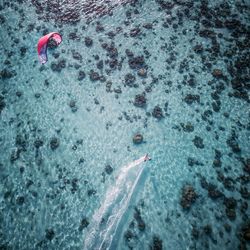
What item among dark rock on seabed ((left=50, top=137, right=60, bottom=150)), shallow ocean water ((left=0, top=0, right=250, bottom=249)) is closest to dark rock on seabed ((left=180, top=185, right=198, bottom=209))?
shallow ocean water ((left=0, top=0, right=250, bottom=249))

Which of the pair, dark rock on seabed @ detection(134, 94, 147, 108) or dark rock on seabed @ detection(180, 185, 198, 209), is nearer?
dark rock on seabed @ detection(180, 185, 198, 209)

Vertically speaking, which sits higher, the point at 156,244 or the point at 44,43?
the point at 44,43

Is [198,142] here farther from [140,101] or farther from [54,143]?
[54,143]

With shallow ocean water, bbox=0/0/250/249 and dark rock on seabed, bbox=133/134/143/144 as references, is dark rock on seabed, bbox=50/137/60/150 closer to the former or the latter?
shallow ocean water, bbox=0/0/250/249

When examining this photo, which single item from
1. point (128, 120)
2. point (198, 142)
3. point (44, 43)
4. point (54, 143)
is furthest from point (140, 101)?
point (44, 43)

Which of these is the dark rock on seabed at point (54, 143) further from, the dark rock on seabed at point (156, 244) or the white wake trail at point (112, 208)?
the dark rock on seabed at point (156, 244)

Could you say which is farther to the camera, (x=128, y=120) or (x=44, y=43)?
(x=44, y=43)

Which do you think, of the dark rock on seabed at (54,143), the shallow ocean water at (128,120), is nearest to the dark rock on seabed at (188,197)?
the shallow ocean water at (128,120)
